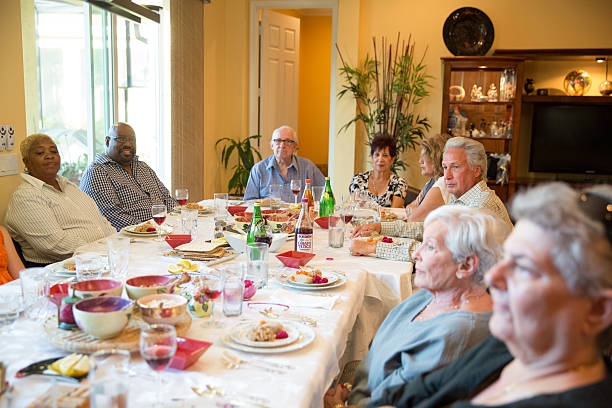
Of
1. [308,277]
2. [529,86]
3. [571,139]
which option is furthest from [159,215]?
[571,139]

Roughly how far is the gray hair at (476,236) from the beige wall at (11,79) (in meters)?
2.52

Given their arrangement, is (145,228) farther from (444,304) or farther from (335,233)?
(444,304)

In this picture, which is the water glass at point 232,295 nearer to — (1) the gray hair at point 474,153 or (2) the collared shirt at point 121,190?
(1) the gray hair at point 474,153

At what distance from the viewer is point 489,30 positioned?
19.4 ft

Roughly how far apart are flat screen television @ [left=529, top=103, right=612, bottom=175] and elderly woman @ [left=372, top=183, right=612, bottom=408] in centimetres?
547

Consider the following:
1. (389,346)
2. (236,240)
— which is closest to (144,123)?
(236,240)

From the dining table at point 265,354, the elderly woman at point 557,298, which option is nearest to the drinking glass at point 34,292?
the dining table at point 265,354

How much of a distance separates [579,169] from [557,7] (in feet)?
5.60

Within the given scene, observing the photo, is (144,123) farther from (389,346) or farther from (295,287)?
(389,346)

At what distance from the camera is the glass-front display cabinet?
584cm

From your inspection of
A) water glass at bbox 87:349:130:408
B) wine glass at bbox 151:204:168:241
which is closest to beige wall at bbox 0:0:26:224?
wine glass at bbox 151:204:168:241

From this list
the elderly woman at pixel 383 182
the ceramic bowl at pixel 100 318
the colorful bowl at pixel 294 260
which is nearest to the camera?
the ceramic bowl at pixel 100 318

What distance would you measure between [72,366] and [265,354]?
1.47ft

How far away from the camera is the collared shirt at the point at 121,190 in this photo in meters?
3.72
